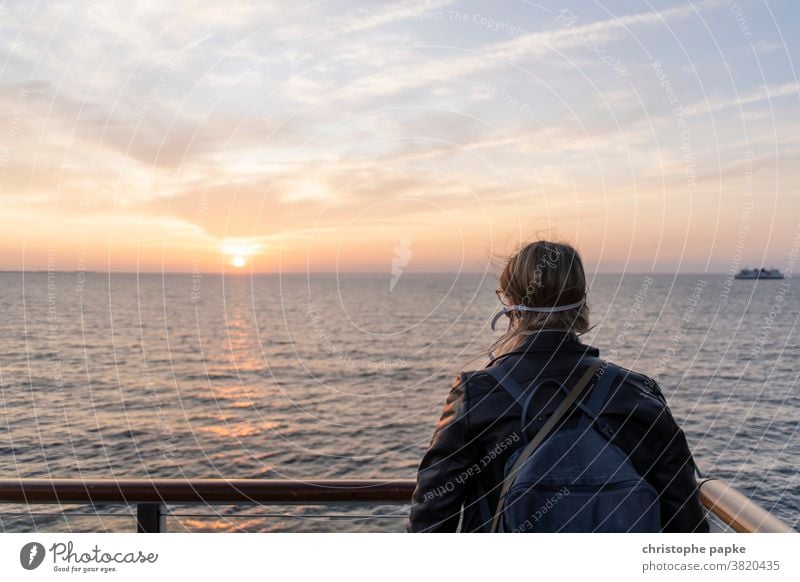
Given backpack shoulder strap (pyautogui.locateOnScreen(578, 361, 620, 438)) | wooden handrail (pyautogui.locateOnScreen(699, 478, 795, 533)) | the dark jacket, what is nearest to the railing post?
the dark jacket

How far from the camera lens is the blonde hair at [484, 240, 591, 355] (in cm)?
181

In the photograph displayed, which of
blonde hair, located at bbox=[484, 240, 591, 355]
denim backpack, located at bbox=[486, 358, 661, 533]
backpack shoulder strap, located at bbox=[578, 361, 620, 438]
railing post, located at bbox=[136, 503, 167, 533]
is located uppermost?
blonde hair, located at bbox=[484, 240, 591, 355]

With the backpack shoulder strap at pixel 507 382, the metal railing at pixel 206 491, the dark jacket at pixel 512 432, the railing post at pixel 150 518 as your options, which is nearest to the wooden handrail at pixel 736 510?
the metal railing at pixel 206 491

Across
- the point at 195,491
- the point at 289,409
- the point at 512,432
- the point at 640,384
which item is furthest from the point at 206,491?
the point at 289,409

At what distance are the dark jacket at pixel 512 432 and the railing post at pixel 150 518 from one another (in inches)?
47.5

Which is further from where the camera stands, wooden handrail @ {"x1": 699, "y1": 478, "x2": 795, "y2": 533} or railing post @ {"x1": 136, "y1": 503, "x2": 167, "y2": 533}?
railing post @ {"x1": 136, "y1": 503, "x2": 167, "y2": 533}

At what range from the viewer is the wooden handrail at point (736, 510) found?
2.03 m

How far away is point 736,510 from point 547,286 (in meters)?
1.09

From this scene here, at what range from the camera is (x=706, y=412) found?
1945 cm

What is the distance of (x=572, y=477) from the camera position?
5.43 feet

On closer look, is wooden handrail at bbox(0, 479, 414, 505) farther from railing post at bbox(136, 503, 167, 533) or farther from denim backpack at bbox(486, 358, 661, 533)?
denim backpack at bbox(486, 358, 661, 533)

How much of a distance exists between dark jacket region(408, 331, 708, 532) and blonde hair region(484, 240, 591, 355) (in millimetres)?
68

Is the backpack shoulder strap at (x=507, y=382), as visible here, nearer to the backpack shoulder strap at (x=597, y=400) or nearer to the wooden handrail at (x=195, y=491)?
the backpack shoulder strap at (x=597, y=400)
